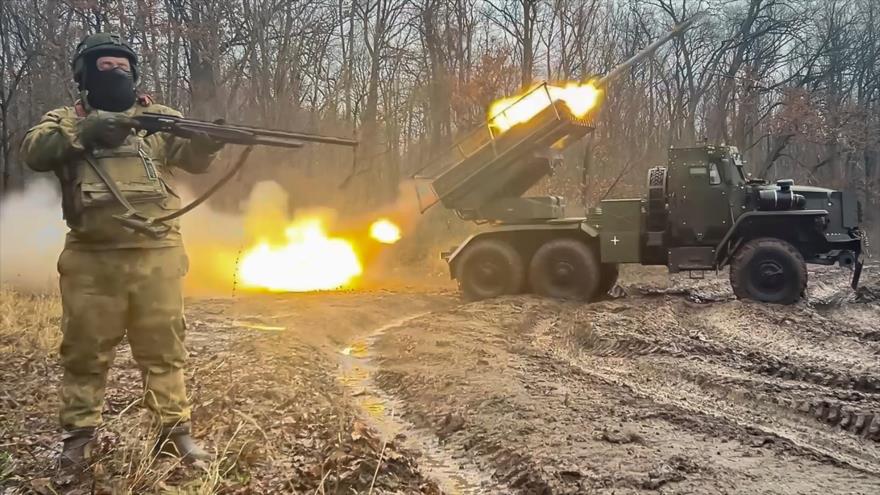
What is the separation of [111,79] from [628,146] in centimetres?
2618

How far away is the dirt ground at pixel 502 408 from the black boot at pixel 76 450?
0.10 metres

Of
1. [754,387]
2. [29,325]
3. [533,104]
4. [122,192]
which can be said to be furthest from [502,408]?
[533,104]

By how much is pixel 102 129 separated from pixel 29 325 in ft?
19.3

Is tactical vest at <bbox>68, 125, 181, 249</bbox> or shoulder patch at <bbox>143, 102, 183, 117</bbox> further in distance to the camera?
shoulder patch at <bbox>143, 102, 183, 117</bbox>

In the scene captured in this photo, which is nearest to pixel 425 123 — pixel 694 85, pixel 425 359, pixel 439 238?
pixel 439 238

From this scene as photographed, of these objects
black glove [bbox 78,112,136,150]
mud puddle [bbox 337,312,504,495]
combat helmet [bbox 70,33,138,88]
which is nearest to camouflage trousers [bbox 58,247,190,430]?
black glove [bbox 78,112,136,150]

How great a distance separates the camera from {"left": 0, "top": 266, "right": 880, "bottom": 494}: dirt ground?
440 centimetres

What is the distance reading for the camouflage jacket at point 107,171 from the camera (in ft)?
13.1

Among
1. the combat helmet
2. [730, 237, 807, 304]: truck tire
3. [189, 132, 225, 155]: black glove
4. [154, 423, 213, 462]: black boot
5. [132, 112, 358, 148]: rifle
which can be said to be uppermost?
the combat helmet

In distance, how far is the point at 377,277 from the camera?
64.6ft

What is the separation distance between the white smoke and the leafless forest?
16.6 feet

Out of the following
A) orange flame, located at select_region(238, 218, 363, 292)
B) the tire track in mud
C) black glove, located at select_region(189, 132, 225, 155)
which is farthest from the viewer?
orange flame, located at select_region(238, 218, 363, 292)

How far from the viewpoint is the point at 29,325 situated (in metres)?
8.81

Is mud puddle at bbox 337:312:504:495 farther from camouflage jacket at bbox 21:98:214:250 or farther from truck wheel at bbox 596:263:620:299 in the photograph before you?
truck wheel at bbox 596:263:620:299
